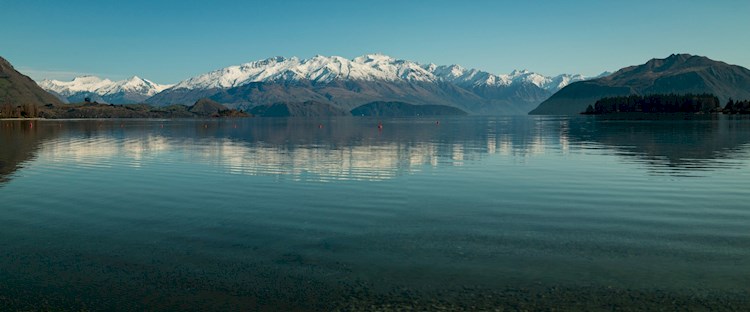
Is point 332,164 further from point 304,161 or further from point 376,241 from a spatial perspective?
point 376,241

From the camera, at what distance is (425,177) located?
160 ft

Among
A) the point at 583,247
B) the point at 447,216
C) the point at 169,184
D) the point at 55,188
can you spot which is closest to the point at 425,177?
the point at 447,216

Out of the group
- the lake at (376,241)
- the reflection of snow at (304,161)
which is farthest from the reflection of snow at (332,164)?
the lake at (376,241)

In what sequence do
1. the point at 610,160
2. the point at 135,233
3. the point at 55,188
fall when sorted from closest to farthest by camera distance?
the point at 135,233
the point at 55,188
the point at 610,160

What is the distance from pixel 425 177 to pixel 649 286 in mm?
30742

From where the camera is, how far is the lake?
17.8m

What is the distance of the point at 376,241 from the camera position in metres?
24.8

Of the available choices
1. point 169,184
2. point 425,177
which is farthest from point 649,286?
point 169,184

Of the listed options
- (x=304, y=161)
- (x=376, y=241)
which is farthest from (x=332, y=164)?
(x=376, y=241)

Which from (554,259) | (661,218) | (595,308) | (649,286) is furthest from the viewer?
(661,218)

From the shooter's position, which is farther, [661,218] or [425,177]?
[425,177]

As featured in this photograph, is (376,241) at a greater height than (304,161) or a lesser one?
lesser

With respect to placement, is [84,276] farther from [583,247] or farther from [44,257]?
[583,247]

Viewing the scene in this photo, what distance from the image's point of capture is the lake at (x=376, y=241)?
700 inches
